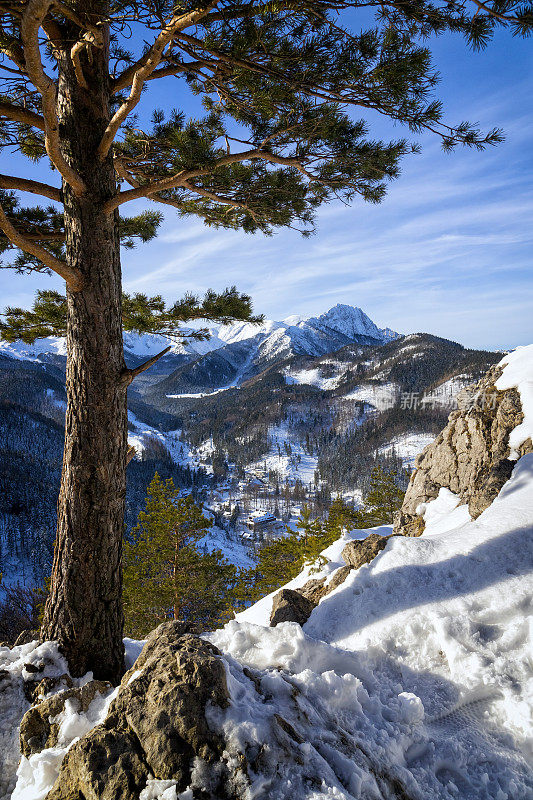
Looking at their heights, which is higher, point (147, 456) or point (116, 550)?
point (116, 550)

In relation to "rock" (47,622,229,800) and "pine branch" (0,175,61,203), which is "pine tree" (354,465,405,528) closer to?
"rock" (47,622,229,800)

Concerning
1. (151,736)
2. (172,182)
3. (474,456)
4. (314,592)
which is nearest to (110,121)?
(172,182)

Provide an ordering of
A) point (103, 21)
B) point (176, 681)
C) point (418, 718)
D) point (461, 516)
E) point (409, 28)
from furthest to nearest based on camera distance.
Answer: point (461, 516), point (409, 28), point (103, 21), point (418, 718), point (176, 681)

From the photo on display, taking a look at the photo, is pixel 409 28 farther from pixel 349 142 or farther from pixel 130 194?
pixel 130 194

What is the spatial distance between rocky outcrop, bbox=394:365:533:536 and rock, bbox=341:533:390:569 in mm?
1439

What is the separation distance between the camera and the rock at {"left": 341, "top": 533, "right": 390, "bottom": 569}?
4.87 metres

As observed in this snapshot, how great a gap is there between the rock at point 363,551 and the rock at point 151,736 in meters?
3.14

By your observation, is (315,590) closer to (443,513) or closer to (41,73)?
(443,513)

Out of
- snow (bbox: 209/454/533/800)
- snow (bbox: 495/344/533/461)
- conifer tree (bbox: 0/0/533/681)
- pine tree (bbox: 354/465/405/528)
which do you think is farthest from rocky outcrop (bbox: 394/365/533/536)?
pine tree (bbox: 354/465/405/528)

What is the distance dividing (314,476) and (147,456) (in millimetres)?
70617

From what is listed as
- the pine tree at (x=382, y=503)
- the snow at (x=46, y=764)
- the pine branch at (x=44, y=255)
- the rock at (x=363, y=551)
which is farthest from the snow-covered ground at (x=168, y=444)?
the snow at (x=46, y=764)

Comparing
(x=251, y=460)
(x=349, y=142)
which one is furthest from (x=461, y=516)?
(x=251, y=460)

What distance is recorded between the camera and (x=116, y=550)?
3607 millimetres

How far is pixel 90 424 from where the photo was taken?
137 inches
